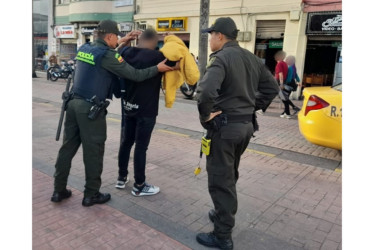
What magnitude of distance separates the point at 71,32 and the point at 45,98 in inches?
565

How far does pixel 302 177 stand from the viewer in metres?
4.83

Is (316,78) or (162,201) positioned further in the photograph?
(316,78)

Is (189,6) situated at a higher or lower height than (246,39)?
higher

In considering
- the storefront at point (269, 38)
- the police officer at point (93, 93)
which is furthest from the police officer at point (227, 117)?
the storefront at point (269, 38)

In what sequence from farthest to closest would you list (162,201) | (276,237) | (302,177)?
1. (302,177)
2. (162,201)
3. (276,237)

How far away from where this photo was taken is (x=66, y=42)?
2578 centimetres

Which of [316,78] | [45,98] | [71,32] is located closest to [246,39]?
[316,78]

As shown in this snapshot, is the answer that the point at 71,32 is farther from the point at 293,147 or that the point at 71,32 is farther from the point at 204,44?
the point at 293,147

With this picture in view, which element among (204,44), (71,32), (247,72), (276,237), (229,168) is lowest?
(276,237)

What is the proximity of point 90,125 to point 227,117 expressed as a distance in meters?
1.51

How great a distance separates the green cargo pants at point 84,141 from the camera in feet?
11.2

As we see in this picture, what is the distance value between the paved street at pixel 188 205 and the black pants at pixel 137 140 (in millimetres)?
313

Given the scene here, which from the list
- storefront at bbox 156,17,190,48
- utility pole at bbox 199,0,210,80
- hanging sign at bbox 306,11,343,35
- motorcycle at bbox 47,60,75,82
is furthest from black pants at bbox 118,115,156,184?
motorcycle at bbox 47,60,75,82

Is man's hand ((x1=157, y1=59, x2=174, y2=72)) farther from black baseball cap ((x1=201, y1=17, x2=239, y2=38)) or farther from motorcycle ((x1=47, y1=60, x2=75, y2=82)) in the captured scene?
motorcycle ((x1=47, y1=60, x2=75, y2=82))
